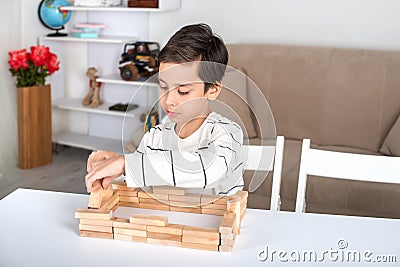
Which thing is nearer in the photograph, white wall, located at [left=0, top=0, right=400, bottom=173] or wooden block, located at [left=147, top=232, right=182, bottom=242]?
wooden block, located at [left=147, top=232, right=182, bottom=242]

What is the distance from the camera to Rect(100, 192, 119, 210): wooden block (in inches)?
44.3

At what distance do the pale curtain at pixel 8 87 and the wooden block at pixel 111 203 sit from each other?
2573mm

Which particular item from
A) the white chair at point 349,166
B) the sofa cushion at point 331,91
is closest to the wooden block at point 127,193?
the white chair at point 349,166

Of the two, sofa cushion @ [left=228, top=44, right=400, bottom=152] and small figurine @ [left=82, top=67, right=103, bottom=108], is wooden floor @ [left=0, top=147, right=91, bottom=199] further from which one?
sofa cushion @ [left=228, top=44, right=400, bottom=152]

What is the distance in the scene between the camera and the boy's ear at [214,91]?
1014mm

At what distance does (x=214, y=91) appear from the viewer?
3.38 ft

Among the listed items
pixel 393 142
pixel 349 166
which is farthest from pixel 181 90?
pixel 393 142

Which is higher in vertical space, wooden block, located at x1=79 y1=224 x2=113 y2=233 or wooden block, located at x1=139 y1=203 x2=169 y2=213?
wooden block, located at x1=139 y1=203 x2=169 y2=213

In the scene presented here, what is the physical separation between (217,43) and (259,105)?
0.53 feet

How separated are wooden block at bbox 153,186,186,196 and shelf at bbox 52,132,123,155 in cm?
264

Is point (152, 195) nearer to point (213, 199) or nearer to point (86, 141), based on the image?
point (213, 199)

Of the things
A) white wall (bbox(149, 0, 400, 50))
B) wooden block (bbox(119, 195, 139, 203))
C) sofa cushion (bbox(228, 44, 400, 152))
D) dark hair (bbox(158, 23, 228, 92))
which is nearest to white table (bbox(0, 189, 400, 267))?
wooden block (bbox(119, 195, 139, 203))

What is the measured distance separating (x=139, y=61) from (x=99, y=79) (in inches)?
13.2

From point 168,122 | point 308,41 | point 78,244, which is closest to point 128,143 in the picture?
point 168,122
